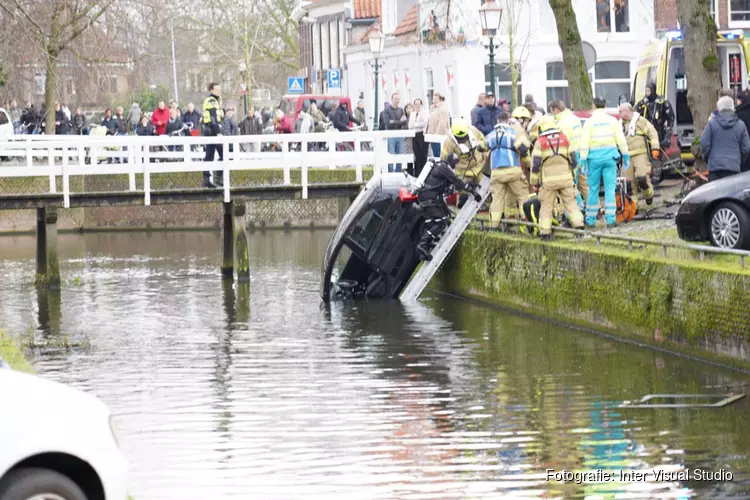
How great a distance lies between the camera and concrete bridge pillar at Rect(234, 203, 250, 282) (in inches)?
1065

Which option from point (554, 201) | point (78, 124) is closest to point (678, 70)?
point (554, 201)

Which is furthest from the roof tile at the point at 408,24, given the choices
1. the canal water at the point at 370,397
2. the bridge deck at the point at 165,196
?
the canal water at the point at 370,397

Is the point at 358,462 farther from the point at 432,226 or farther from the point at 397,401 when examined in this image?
the point at 432,226

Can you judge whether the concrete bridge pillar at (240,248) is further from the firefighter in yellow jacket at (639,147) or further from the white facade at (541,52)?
the white facade at (541,52)

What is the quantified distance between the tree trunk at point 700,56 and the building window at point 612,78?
2249 cm

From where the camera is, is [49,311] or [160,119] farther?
[160,119]

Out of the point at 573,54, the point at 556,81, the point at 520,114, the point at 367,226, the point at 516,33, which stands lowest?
the point at 367,226

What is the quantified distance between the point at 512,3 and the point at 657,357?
1100 inches

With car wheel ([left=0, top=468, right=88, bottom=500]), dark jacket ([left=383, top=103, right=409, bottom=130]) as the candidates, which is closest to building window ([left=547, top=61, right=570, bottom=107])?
dark jacket ([left=383, top=103, right=409, bottom=130])

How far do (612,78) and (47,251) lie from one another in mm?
21380

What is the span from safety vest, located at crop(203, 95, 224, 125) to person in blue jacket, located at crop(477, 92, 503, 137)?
518 cm

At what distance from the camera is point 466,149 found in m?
21.4

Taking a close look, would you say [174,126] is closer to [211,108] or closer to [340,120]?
[340,120]

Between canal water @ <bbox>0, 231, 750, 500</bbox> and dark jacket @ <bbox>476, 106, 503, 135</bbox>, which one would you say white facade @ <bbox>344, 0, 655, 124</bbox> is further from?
canal water @ <bbox>0, 231, 750, 500</bbox>
